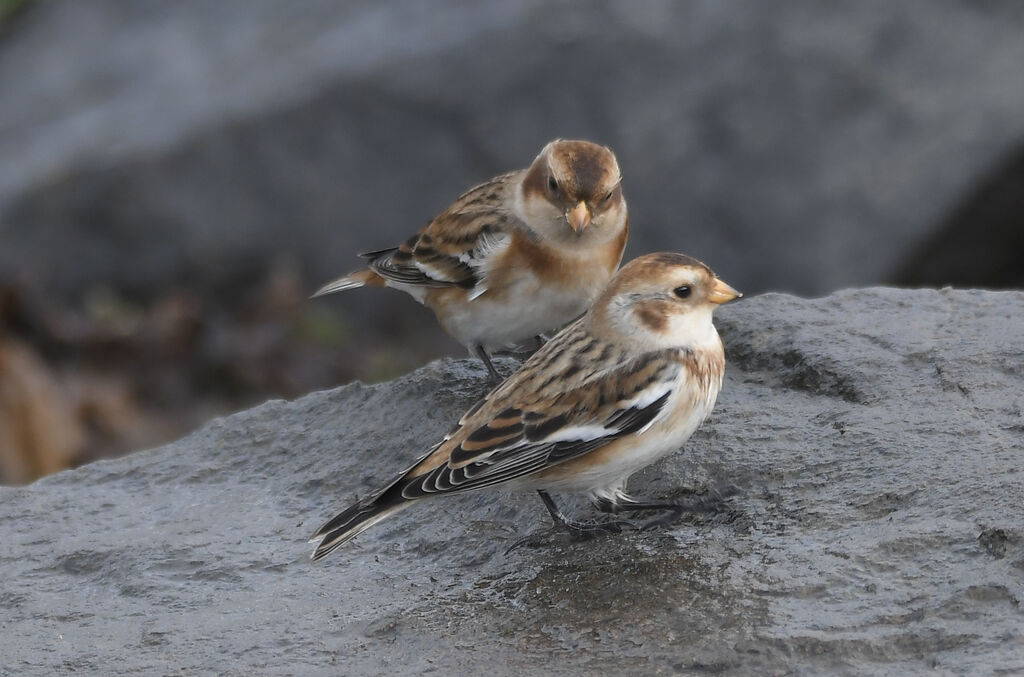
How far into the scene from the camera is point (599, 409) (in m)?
5.55

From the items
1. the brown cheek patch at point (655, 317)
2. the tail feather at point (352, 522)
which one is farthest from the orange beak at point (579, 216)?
the tail feather at point (352, 522)

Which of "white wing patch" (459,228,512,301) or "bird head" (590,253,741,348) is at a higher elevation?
"white wing patch" (459,228,512,301)

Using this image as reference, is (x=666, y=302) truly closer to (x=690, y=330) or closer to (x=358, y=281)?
(x=690, y=330)

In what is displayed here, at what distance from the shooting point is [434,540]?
18.8 feet

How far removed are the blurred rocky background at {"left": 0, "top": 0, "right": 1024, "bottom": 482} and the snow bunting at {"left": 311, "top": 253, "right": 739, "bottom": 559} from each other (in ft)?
14.9

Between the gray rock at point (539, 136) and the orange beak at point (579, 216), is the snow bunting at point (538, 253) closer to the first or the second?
the orange beak at point (579, 216)

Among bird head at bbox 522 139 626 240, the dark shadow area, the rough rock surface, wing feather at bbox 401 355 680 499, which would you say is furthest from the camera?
the dark shadow area

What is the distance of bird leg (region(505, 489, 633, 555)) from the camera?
5613 millimetres

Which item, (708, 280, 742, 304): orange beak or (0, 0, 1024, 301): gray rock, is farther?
(0, 0, 1024, 301): gray rock

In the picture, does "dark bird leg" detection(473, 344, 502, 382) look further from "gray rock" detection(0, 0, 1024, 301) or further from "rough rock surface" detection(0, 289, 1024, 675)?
"gray rock" detection(0, 0, 1024, 301)

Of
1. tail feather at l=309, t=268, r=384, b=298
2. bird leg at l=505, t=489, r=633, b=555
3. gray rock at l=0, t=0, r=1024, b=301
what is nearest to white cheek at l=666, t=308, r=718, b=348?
bird leg at l=505, t=489, r=633, b=555

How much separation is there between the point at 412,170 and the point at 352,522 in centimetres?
607

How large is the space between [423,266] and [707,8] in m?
4.18

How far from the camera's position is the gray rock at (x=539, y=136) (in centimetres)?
1029
